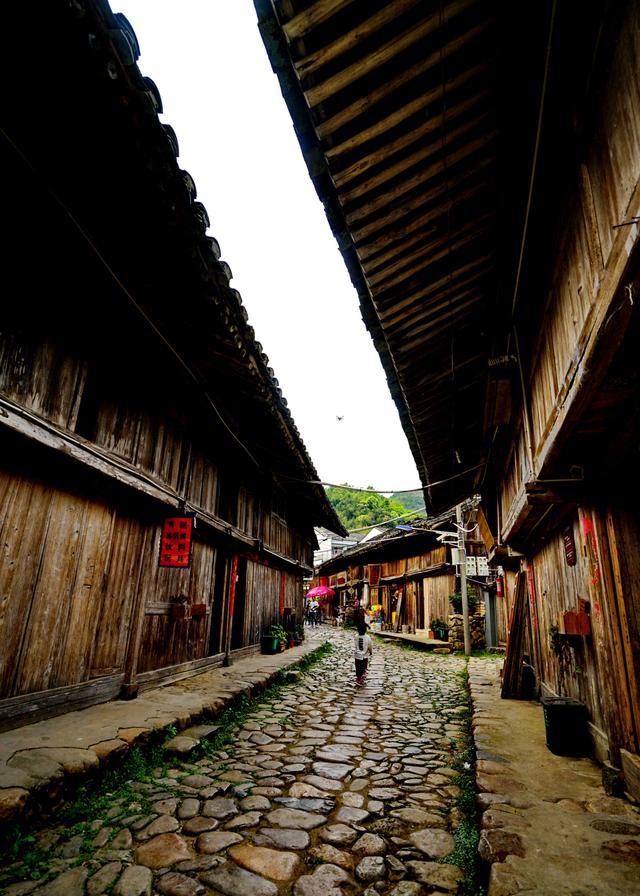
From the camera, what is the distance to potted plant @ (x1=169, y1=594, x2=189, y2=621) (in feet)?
28.0

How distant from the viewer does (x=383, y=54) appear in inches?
108

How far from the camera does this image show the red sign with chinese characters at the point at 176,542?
7945 millimetres

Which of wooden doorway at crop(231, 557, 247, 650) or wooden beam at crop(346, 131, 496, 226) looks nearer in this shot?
wooden beam at crop(346, 131, 496, 226)

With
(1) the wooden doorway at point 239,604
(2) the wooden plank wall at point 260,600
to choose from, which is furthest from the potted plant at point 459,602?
(1) the wooden doorway at point 239,604

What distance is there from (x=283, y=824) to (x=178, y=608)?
534 centimetres

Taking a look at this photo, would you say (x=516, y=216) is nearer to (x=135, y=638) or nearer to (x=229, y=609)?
(x=135, y=638)

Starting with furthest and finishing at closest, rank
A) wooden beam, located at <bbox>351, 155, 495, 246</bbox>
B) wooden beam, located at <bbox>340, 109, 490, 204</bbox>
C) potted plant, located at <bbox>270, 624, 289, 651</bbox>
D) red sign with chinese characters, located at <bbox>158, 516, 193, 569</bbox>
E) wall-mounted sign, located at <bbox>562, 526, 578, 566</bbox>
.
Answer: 1. potted plant, located at <bbox>270, 624, 289, 651</bbox>
2. red sign with chinese characters, located at <bbox>158, 516, 193, 569</bbox>
3. wall-mounted sign, located at <bbox>562, 526, 578, 566</bbox>
4. wooden beam, located at <bbox>351, 155, 495, 246</bbox>
5. wooden beam, located at <bbox>340, 109, 490, 204</bbox>

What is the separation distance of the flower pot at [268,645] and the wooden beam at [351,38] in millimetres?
14064

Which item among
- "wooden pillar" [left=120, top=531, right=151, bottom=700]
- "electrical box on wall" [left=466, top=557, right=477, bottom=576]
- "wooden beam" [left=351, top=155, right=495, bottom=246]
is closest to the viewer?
"wooden beam" [left=351, top=155, right=495, bottom=246]

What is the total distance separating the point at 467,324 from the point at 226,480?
7975 millimetres

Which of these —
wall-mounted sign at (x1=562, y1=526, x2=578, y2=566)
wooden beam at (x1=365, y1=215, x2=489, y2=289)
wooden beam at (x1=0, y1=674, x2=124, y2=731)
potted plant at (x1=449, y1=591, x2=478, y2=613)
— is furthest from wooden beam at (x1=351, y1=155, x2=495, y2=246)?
potted plant at (x1=449, y1=591, x2=478, y2=613)

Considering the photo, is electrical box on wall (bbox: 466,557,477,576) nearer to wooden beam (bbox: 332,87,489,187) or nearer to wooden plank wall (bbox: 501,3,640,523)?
wooden plank wall (bbox: 501,3,640,523)

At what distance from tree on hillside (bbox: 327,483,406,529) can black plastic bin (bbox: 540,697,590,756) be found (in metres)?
53.0

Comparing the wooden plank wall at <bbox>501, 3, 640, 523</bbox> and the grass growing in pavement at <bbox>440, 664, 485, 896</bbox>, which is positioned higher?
the wooden plank wall at <bbox>501, 3, 640, 523</bbox>
